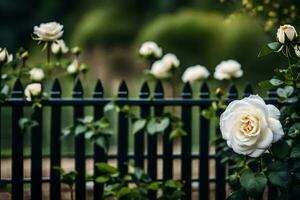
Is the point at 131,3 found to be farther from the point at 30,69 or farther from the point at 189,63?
the point at 30,69

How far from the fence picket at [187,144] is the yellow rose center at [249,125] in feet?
5.00

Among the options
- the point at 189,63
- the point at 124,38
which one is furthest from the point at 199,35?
the point at 124,38

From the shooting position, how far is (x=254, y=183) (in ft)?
7.39

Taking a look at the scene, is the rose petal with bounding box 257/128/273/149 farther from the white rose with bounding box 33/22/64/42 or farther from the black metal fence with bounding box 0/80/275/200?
the black metal fence with bounding box 0/80/275/200

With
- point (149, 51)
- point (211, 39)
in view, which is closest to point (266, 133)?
point (149, 51)

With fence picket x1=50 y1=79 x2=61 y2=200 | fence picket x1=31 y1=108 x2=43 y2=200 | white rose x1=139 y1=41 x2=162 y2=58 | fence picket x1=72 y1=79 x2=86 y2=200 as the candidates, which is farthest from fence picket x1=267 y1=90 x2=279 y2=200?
fence picket x1=31 y1=108 x2=43 y2=200

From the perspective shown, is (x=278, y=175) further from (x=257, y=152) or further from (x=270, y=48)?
(x=270, y=48)

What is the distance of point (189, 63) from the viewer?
1147 cm

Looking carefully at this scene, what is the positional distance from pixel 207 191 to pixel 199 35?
7.87 m

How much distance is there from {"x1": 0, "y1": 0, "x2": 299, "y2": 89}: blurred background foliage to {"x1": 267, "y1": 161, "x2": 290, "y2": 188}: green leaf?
21.6ft

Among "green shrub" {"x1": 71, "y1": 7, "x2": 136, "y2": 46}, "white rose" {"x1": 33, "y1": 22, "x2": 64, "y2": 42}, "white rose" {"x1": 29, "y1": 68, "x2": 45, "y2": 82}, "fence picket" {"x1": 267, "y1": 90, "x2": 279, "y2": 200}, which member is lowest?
"fence picket" {"x1": 267, "y1": 90, "x2": 279, "y2": 200}

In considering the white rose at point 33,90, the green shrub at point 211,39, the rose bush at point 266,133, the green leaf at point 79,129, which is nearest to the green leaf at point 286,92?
the rose bush at point 266,133

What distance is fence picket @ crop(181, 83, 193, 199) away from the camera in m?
3.66

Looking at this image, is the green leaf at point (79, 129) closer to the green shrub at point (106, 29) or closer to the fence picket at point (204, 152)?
the fence picket at point (204, 152)
